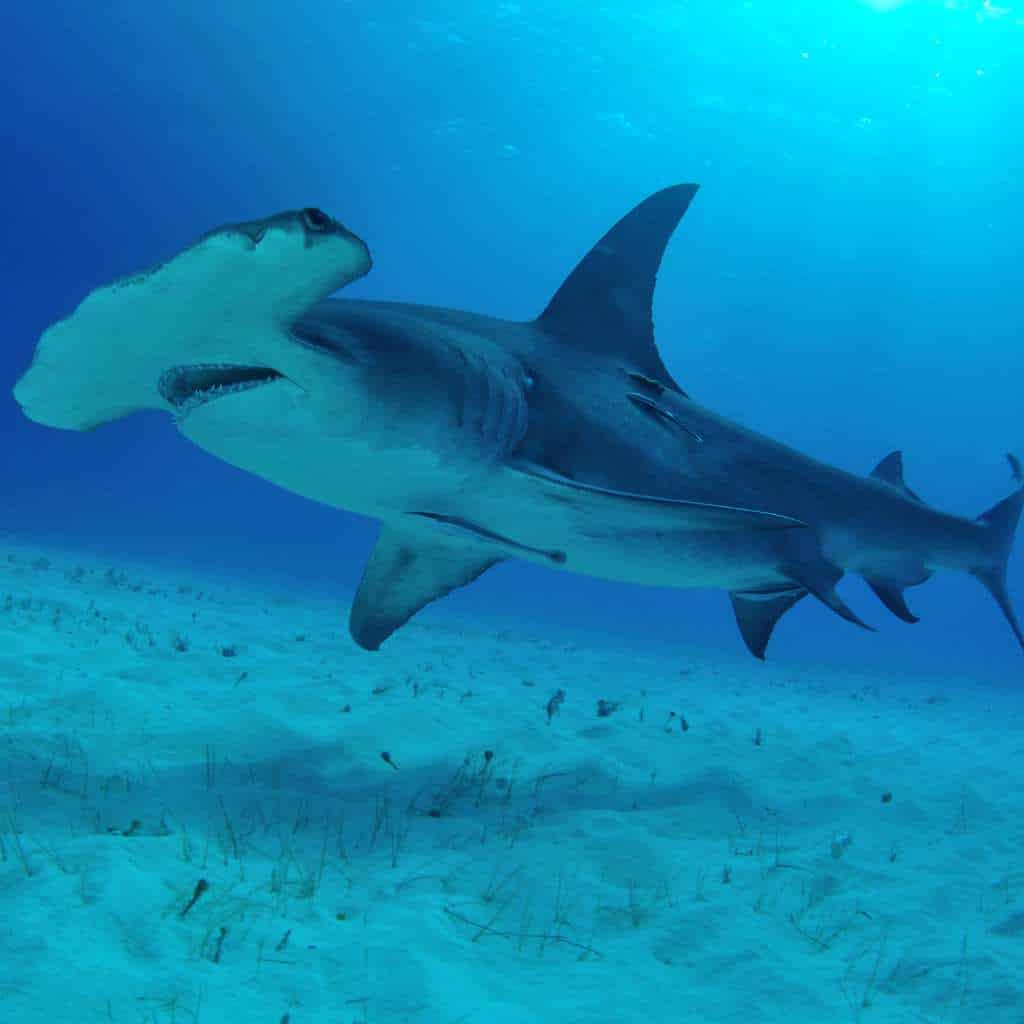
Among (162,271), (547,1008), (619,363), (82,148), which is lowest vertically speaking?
(547,1008)

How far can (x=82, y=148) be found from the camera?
175 feet

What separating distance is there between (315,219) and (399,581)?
3.16m

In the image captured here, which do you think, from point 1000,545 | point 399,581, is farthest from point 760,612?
point 399,581

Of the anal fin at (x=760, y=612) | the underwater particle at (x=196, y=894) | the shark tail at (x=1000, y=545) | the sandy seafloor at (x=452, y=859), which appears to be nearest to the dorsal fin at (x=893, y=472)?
the shark tail at (x=1000, y=545)

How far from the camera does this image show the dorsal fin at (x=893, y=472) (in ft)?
20.5

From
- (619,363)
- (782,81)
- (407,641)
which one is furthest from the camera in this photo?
(782,81)

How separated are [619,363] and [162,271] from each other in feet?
10.6

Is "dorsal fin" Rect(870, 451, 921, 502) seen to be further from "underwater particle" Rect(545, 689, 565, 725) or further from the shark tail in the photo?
"underwater particle" Rect(545, 689, 565, 725)

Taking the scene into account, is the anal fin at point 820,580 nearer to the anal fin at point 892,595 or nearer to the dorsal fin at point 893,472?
the anal fin at point 892,595

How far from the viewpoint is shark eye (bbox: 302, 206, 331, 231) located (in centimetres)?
216

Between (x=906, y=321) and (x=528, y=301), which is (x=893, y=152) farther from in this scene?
(x=528, y=301)

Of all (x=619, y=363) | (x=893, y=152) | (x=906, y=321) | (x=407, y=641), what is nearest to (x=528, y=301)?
(x=906, y=321)

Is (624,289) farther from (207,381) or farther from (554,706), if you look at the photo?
(554,706)

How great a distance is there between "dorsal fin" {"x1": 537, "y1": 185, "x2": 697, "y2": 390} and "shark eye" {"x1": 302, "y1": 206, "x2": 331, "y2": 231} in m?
2.82
